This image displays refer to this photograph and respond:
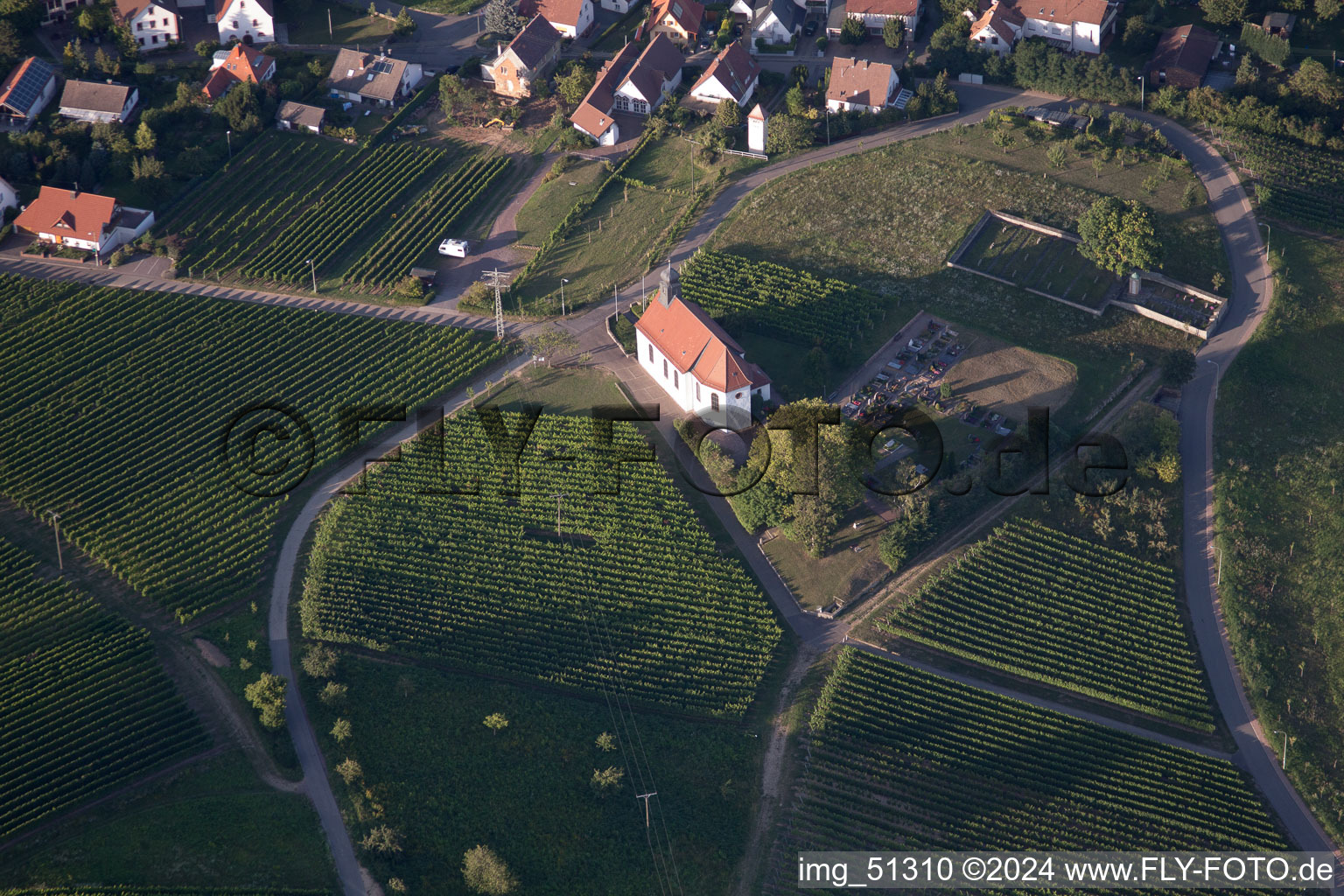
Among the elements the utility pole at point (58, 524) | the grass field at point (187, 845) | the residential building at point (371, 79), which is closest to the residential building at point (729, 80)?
the residential building at point (371, 79)

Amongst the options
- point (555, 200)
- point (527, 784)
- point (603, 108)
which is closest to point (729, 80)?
point (603, 108)

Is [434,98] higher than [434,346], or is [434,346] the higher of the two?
[434,98]

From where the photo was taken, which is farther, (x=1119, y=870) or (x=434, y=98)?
(x=434, y=98)

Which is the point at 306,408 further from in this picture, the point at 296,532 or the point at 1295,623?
the point at 1295,623

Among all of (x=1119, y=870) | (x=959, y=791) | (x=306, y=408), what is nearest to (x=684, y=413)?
(x=306, y=408)

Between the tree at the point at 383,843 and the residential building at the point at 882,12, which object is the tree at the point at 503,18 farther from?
the tree at the point at 383,843

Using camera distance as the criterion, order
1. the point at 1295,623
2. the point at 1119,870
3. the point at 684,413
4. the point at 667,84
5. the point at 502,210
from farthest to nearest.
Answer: the point at 667,84 → the point at 502,210 → the point at 684,413 → the point at 1295,623 → the point at 1119,870
